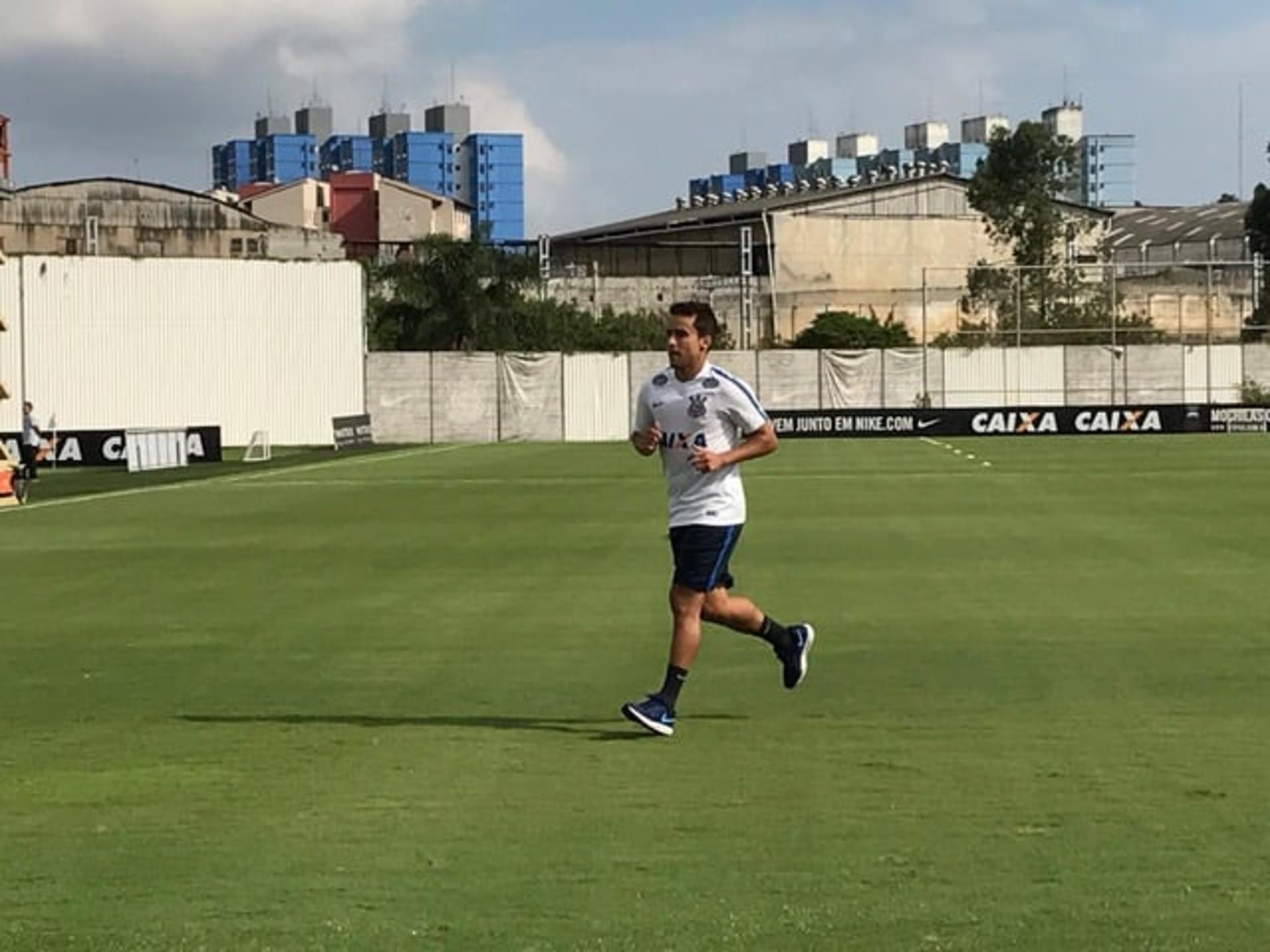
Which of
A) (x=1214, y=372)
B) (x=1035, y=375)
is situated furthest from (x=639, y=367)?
(x=1214, y=372)

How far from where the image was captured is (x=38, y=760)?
9.05 metres

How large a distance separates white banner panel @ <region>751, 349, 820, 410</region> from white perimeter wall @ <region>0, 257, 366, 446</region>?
47.5ft

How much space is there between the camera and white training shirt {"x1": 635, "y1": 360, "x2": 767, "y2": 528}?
9430mm

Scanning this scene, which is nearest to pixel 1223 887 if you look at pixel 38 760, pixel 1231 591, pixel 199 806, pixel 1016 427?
pixel 199 806

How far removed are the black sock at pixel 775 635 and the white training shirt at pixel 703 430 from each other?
75cm

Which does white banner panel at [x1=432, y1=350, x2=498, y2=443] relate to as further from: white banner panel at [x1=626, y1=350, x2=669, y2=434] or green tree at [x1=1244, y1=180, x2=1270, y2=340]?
green tree at [x1=1244, y1=180, x2=1270, y2=340]

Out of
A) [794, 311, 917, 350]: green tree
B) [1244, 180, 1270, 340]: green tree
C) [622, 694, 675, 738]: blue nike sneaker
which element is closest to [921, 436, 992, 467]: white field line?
[794, 311, 917, 350]: green tree

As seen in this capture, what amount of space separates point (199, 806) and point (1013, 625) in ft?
23.9

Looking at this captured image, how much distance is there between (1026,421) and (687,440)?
5506 centimetres

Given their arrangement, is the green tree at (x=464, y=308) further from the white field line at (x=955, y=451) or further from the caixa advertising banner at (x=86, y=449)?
the caixa advertising banner at (x=86, y=449)

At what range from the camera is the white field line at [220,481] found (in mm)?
31953

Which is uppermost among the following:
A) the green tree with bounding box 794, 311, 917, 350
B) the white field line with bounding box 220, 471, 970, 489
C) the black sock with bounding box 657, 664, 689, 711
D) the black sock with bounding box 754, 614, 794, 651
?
the green tree with bounding box 794, 311, 917, 350

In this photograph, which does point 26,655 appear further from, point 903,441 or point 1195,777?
point 903,441

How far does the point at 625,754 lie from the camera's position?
29.5 feet
